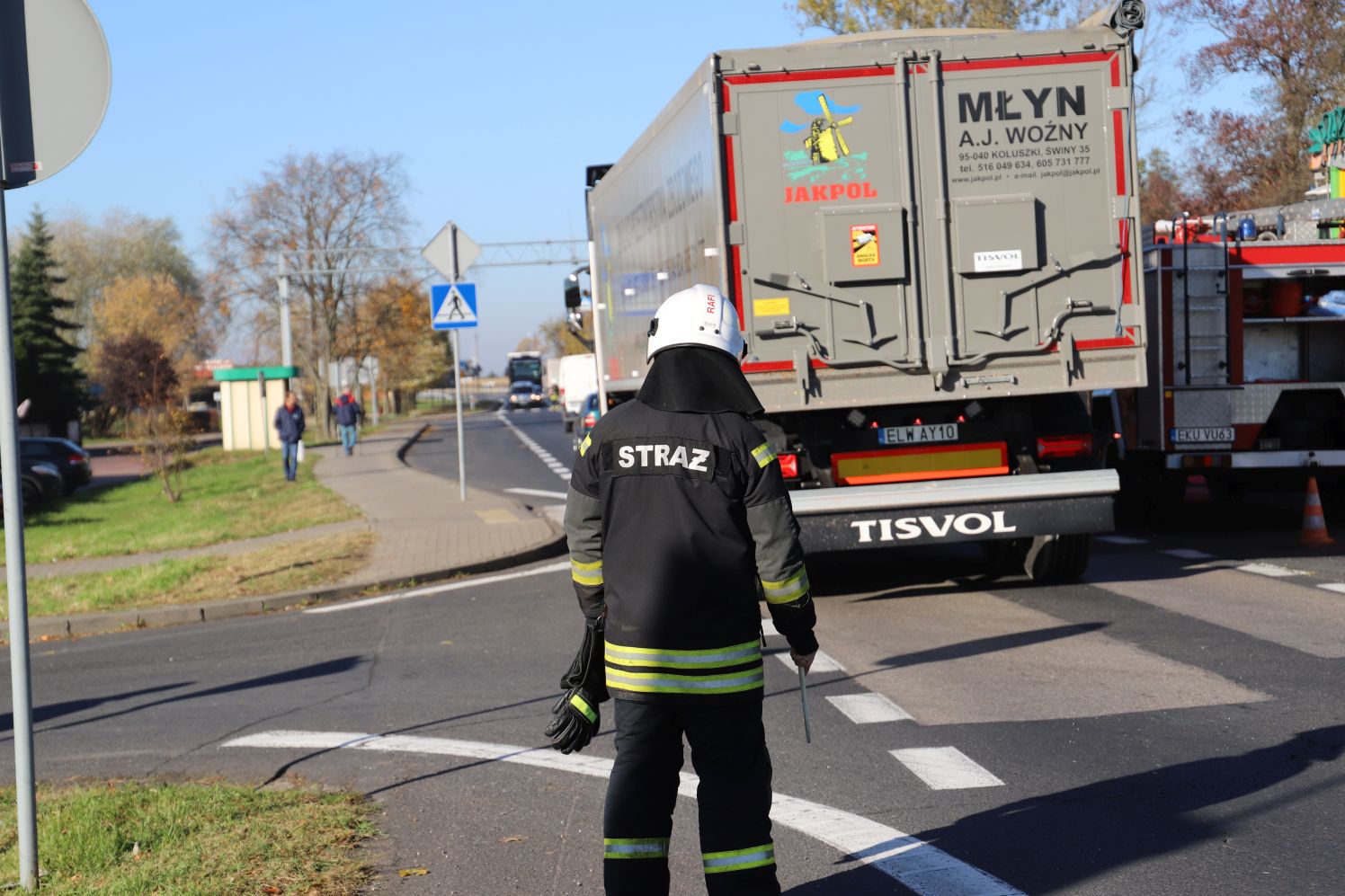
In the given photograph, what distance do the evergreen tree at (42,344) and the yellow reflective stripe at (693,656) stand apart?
6117 cm

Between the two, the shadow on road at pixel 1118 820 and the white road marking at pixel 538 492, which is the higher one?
the white road marking at pixel 538 492

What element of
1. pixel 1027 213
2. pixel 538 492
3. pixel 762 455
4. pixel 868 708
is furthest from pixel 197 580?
pixel 762 455

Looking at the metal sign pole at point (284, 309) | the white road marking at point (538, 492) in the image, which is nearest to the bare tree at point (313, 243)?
the metal sign pole at point (284, 309)

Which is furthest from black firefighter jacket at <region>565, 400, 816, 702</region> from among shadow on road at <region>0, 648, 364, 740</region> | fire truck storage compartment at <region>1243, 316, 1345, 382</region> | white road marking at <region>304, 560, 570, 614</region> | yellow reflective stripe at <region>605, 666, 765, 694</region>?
fire truck storage compartment at <region>1243, 316, 1345, 382</region>

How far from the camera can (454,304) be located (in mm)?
20031

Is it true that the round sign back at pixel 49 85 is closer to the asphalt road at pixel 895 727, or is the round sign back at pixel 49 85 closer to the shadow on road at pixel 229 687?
the asphalt road at pixel 895 727

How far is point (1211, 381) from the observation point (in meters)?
13.6

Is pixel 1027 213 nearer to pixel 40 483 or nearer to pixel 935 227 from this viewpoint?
pixel 935 227

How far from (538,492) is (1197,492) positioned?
10.4 meters

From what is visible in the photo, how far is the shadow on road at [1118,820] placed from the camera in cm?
494

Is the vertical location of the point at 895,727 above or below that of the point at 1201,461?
below

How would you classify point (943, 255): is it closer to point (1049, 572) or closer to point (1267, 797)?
point (1049, 572)

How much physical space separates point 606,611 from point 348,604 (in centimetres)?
913

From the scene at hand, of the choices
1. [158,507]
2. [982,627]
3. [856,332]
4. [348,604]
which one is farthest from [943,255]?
[158,507]
